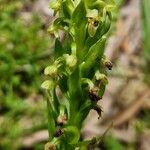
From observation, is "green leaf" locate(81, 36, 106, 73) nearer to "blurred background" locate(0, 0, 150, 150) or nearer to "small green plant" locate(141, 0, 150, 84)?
"small green plant" locate(141, 0, 150, 84)

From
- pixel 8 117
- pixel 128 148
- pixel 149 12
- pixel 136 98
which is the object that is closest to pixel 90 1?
pixel 149 12

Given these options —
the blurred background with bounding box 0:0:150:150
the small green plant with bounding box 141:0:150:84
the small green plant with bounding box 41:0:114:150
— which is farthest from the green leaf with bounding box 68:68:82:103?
the blurred background with bounding box 0:0:150:150

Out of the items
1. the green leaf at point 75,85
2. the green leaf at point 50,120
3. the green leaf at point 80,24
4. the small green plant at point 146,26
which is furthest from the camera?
the small green plant at point 146,26

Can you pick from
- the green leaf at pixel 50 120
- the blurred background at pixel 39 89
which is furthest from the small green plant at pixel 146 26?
the green leaf at pixel 50 120

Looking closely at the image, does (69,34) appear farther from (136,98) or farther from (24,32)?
(136,98)

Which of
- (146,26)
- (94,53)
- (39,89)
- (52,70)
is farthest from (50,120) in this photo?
(39,89)

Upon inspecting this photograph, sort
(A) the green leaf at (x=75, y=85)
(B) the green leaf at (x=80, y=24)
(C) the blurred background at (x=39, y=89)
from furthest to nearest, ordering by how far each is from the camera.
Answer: (C) the blurred background at (x=39, y=89) < (A) the green leaf at (x=75, y=85) < (B) the green leaf at (x=80, y=24)

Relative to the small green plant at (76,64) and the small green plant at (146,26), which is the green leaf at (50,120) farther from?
the small green plant at (146,26)
